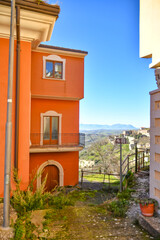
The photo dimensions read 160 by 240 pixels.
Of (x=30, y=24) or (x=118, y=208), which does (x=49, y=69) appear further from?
(x=118, y=208)

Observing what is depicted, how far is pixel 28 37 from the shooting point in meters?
7.77

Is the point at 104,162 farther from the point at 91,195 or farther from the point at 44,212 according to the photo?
the point at 44,212

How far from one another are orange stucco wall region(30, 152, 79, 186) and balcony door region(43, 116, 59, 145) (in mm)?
860

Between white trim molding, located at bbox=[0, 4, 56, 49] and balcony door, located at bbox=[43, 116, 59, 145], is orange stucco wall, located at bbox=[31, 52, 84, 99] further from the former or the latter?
white trim molding, located at bbox=[0, 4, 56, 49]

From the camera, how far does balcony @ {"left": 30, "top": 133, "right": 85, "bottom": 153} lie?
11.7m

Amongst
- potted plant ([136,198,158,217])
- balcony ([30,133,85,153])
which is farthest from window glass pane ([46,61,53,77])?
potted plant ([136,198,158,217])

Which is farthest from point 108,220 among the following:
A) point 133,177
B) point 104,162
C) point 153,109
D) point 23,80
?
point 104,162

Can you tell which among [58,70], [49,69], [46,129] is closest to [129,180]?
[46,129]

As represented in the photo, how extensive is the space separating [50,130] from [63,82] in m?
3.27

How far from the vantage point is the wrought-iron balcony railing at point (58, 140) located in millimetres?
12031

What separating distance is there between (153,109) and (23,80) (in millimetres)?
5110

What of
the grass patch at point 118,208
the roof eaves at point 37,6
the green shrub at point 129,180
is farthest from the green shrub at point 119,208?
the roof eaves at point 37,6

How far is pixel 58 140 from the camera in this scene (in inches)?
494

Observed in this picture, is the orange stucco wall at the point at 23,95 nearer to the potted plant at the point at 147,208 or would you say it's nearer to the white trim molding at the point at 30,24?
the white trim molding at the point at 30,24
